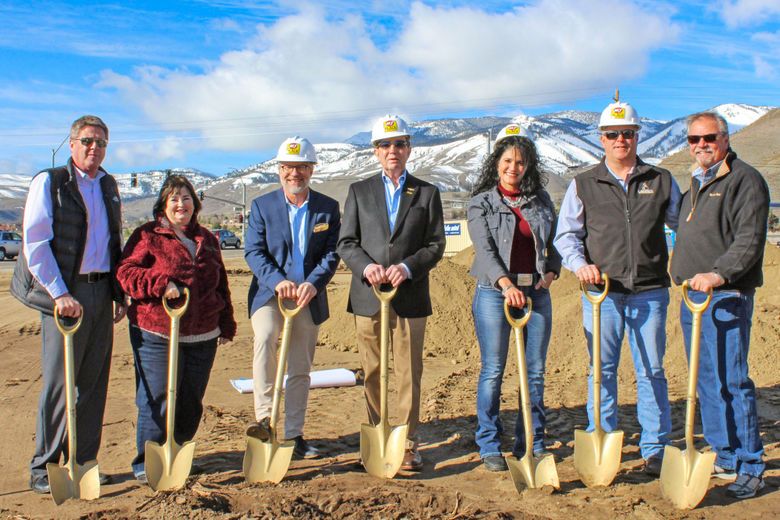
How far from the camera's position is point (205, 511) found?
3727 millimetres

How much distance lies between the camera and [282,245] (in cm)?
475

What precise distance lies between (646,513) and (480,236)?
6.20 ft

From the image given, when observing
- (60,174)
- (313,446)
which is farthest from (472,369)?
(60,174)

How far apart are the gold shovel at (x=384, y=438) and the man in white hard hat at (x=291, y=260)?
0.53m

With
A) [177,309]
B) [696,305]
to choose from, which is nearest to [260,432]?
[177,309]

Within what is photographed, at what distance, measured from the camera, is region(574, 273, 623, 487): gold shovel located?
4.26 metres

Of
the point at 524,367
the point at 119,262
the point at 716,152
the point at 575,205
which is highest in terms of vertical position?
the point at 716,152

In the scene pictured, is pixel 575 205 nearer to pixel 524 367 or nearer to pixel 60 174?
pixel 524 367

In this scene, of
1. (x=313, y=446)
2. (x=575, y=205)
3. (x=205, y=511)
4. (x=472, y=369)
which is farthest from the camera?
(x=472, y=369)

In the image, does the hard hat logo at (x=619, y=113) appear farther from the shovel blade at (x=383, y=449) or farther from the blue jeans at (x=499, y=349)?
the shovel blade at (x=383, y=449)

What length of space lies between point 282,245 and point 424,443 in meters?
1.94

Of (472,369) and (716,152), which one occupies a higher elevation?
(716,152)

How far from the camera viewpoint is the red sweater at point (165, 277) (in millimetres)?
4316

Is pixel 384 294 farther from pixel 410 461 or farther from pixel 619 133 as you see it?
pixel 619 133
